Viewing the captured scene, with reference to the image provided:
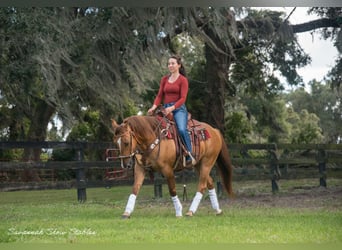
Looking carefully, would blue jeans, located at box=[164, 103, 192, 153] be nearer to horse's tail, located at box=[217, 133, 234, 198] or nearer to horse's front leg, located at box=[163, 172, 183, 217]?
horse's front leg, located at box=[163, 172, 183, 217]

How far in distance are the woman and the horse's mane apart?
17cm

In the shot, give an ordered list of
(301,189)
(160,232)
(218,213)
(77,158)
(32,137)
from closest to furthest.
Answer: (160,232), (218,213), (77,158), (301,189), (32,137)

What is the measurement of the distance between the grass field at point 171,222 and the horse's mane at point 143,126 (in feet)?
2.21

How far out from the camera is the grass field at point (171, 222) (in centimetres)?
377

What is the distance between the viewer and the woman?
4902mm

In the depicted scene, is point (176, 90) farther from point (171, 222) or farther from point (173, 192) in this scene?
point (171, 222)

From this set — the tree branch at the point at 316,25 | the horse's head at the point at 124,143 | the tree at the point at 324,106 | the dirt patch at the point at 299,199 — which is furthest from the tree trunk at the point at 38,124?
the horse's head at the point at 124,143

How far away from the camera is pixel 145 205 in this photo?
20.8ft

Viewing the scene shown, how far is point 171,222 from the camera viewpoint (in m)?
4.46

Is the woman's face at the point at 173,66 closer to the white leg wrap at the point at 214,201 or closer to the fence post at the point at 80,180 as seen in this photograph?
the white leg wrap at the point at 214,201

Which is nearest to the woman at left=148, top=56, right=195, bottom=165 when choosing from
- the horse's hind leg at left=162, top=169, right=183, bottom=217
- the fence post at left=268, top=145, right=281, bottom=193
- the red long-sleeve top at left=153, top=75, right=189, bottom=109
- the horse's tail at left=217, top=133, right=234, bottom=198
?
the red long-sleeve top at left=153, top=75, right=189, bottom=109

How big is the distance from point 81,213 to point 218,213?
124 cm

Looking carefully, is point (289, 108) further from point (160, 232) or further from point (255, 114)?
point (160, 232)

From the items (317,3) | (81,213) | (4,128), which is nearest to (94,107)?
(4,128)
